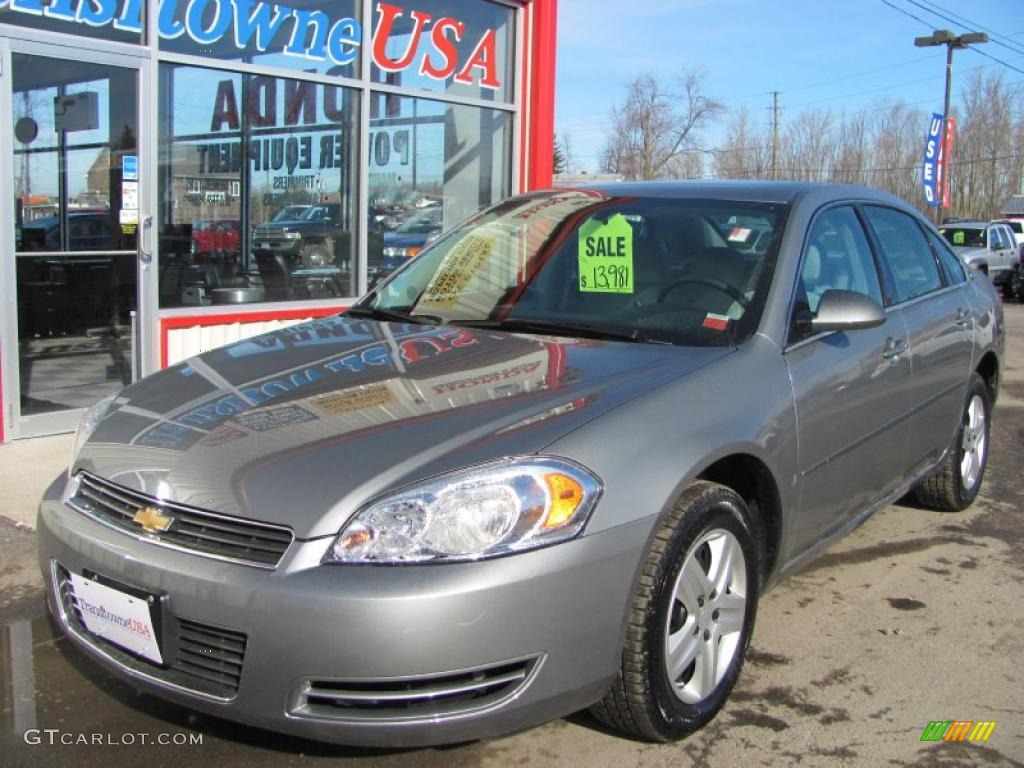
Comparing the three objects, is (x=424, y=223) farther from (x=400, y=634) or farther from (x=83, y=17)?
(x=400, y=634)

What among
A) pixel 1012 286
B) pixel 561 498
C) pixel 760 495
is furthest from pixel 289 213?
pixel 1012 286

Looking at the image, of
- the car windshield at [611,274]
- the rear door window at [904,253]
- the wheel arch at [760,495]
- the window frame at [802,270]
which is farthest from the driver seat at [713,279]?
the rear door window at [904,253]

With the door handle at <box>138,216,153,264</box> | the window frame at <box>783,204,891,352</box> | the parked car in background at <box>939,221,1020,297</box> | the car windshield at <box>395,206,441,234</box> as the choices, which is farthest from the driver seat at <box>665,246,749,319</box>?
the parked car in background at <box>939,221,1020,297</box>

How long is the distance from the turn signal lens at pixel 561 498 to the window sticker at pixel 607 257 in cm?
134

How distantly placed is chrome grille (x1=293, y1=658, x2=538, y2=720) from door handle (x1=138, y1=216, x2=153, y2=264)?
4826mm

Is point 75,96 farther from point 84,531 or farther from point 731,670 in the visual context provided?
point 731,670

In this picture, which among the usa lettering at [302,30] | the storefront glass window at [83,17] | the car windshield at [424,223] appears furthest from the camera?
the car windshield at [424,223]

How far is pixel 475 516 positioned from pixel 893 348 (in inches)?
89.0

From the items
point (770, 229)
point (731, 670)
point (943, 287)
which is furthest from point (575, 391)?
point (943, 287)

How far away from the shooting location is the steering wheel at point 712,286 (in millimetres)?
3457

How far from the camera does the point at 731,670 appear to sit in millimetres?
3074

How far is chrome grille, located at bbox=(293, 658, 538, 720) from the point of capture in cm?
235

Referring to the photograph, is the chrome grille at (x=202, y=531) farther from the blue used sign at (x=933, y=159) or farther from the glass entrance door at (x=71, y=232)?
the blue used sign at (x=933, y=159)

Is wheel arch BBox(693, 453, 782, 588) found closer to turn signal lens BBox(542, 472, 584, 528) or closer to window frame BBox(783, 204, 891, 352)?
window frame BBox(783, 204, 891, 352)
